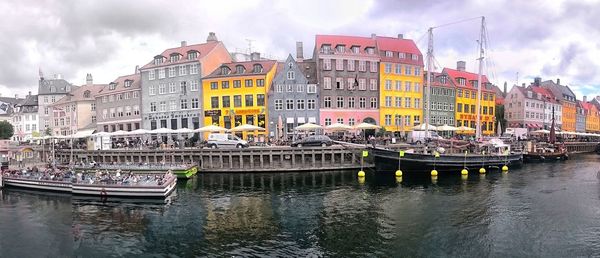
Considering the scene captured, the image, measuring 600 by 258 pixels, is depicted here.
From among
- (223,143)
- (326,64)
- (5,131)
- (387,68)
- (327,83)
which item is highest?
(326,64)

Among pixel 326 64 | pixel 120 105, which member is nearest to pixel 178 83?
pixel 120 105

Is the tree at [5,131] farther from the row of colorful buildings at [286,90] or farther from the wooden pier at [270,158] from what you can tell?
the wooden pier at [270,158]

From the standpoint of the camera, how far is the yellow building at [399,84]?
65.0 meters

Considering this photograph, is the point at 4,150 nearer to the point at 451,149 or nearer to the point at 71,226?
the point at 71,226

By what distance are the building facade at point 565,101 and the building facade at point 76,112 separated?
109990 mm

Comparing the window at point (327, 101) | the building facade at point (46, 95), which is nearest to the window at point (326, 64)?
the window at point (327, 101)

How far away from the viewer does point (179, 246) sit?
750 inches

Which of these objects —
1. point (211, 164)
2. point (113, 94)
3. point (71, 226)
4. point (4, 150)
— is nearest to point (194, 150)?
point (211, 164)

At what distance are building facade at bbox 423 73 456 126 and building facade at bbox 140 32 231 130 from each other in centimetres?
3869

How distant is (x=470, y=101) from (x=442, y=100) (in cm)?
911

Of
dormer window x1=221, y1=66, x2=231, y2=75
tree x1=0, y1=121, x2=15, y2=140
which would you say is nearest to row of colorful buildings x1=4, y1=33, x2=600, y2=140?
dormer window x1=221, y1=66, x2=231, y2=75

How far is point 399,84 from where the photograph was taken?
218 feet

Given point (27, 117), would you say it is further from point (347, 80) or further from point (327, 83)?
point (347, 80)

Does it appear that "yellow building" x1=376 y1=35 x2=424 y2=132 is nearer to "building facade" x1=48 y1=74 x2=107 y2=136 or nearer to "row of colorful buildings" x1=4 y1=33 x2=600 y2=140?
"row of colorful buildings" x1=4 y1=33 x2=600 y2=140
